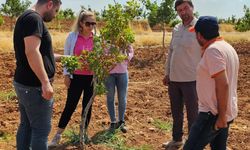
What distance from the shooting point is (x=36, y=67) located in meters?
3.74

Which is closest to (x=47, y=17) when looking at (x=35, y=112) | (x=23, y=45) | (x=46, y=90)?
(x=23, y=45)

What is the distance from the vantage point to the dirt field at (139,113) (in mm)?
6020

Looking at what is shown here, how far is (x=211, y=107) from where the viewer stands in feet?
12.0

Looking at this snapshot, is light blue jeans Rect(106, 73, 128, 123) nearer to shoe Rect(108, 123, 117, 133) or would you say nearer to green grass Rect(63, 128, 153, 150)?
shoe Rect(108, 123, 117, 133)

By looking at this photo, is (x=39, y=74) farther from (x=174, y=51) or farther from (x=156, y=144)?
(x=156, y=144)

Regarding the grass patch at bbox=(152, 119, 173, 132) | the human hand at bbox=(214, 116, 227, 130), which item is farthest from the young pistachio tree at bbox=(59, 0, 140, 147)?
the grass patch at bbox=(152, 119, 173, 132)

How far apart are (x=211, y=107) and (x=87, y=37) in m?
2.22

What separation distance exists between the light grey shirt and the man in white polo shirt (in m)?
1.50

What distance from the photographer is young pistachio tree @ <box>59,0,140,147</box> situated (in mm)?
4766

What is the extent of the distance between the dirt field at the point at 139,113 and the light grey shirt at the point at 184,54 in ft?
3.65

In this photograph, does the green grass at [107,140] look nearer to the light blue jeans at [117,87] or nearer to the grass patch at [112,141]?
the grass patch at [112,141]

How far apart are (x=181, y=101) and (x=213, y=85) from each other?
1.96 m

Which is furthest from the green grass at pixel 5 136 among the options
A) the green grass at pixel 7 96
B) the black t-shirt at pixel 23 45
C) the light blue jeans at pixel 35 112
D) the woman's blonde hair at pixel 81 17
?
the green grass at pixel 7 96

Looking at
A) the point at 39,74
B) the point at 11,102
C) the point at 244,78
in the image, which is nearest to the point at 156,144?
the point at 39,74
